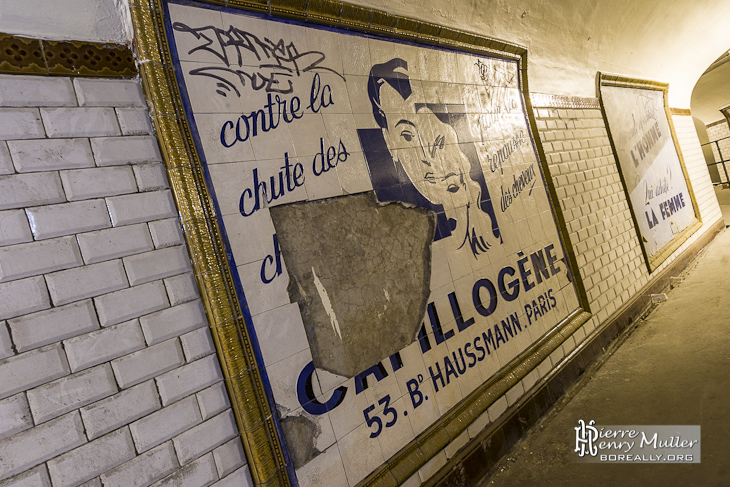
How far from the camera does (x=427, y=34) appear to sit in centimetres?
311

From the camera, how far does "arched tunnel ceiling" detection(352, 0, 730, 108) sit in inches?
137

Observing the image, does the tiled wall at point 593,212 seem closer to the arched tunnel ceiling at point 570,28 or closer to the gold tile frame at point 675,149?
the gold tile frame at point 675,149

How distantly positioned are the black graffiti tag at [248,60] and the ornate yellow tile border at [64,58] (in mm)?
281

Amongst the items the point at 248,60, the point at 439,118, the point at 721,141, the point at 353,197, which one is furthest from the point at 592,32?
the point at 721,141

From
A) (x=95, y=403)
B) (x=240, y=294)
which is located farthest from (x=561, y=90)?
(x=95, y=403)

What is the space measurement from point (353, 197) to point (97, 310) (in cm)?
135

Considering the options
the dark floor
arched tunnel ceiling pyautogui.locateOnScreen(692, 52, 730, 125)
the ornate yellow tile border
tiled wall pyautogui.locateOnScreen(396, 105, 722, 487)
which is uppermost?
arched tunnel ceiling pyautogui.locateOnScreen(692, 52, 730, 125)

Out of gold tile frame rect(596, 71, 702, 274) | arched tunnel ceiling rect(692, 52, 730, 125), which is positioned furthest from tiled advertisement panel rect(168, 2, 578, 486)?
arched tunnel ceiling rect(692, 52, 730, 125)

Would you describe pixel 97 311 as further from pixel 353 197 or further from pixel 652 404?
pixel 652 404

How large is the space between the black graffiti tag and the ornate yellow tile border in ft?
0.92

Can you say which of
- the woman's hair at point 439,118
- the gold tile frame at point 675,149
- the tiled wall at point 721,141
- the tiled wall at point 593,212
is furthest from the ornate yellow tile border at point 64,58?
the tiled wall at point 721,141

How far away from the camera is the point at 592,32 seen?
484 centimetres

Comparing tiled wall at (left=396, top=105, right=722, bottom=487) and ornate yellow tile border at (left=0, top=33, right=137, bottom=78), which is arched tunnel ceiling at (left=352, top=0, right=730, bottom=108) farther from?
ornate yellow tile border at (left=0, top=33, right=137, bottom=78)

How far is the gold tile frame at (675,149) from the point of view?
17.5 ft
